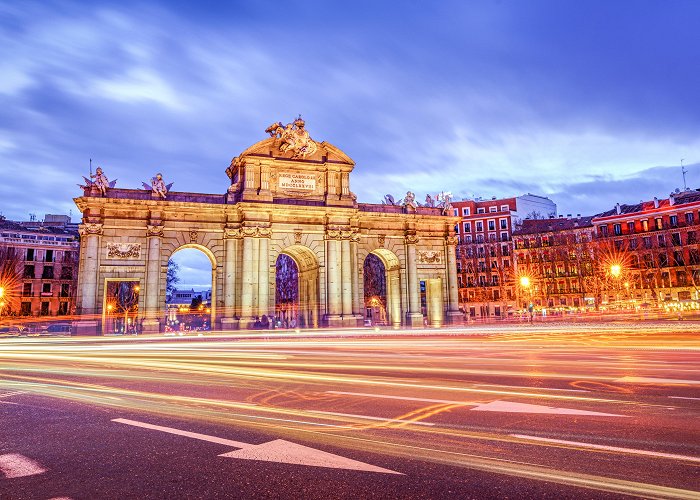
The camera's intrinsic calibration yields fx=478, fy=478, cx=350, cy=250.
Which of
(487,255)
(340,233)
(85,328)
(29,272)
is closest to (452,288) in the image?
(340,233)

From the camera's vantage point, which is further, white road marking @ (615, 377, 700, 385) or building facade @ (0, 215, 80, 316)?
building facade @ (0, 215, 80, 316)

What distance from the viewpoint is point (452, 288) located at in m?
41.9

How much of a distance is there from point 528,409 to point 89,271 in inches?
1284

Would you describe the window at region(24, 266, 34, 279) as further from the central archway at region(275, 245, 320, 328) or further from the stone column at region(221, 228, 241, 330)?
the stone column at region(221, 228, 241, 330)

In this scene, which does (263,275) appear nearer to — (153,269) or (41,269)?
(153,269)

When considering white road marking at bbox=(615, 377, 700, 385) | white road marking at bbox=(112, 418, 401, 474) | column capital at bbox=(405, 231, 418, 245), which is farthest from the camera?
column capital at bbox=(405, 231, 418, 245)

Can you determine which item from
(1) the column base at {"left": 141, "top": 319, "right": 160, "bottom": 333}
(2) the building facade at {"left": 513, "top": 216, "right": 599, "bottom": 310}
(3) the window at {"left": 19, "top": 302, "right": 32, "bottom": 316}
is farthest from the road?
(3) the window at {"left": 19, "top": 302, "right": 32, "bottom": 316}

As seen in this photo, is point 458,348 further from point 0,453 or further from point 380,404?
point 0,453

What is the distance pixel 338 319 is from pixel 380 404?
2842 centimetres

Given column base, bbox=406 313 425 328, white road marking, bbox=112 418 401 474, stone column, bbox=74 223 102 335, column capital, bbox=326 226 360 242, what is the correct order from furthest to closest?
column base, bbox=406 313 425 328 → column capital, bbox=326 226 360 242 → stone column, bbox=74 223 102 335 → white road marking, bbox=112 418 401 474

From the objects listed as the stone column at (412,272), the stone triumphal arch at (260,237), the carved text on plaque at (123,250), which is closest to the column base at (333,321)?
the stone triumphal arch at (260,237)

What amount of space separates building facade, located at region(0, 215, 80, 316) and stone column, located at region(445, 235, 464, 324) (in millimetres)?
52442

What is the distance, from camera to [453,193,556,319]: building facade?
7406 centimetres

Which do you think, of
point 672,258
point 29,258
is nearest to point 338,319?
point 672,258
